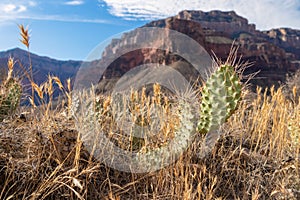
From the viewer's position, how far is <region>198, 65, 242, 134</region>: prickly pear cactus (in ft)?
7.07

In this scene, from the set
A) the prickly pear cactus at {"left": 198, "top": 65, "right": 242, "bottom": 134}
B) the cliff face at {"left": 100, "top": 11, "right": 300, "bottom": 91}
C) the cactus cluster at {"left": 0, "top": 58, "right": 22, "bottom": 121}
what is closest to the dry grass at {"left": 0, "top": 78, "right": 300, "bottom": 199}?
the prickly pear cactus at {"left": 198, "top": 65, "right": 242, "bottom": 134}

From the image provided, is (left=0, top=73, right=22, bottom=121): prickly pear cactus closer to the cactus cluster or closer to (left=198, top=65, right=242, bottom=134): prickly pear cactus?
the cactus cluster

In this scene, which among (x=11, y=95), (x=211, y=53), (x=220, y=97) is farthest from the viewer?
(x=211, y=53)

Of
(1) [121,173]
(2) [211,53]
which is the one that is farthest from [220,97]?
(2) [211,53]

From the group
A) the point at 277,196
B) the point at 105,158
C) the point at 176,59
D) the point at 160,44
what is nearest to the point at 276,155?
the point at 277,196

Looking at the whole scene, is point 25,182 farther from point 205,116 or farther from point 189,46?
point 189,46

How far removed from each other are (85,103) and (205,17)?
95.6 meters

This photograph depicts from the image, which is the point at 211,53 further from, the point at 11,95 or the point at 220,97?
the point at 220,97

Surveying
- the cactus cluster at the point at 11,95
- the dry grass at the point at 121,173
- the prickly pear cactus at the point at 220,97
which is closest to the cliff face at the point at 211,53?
the cactus cluster at the point at 11,95

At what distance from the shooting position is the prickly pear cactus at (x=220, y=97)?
2154 millimetres

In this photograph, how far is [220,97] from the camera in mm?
2184

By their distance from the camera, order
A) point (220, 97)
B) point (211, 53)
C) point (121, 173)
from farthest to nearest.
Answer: point (211, 53) < point (220, 97) < point (121, 173)

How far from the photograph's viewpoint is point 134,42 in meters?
61.8

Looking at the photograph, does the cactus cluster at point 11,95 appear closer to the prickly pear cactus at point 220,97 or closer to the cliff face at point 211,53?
the prickly pear cactus at point 220,97
